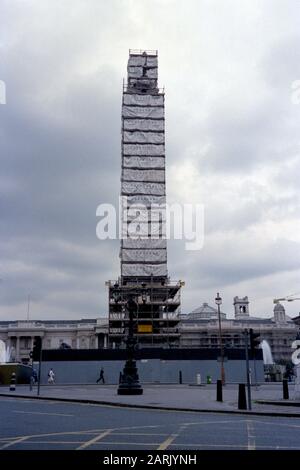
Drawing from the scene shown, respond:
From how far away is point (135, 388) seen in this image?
2936 centimetres

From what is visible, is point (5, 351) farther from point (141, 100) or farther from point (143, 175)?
point (141, 100)

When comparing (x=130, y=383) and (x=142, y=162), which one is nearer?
(x=130, y=383)

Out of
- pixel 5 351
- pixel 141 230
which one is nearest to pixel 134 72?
pixel 141 230

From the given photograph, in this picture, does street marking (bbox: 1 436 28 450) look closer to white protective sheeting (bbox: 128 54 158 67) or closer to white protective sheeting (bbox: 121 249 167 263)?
white protective sheeting (bbox: 121 249 167 263)

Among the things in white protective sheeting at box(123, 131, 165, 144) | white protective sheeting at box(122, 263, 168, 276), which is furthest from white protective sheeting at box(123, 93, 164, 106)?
white protective sheeting at box(122, 263, 168, 276)

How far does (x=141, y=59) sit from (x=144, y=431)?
3979 inches

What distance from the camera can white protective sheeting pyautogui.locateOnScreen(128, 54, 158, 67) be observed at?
105375mm

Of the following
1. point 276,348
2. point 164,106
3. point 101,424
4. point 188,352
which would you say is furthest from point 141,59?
point 101,424

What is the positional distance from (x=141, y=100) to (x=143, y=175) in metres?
15.5

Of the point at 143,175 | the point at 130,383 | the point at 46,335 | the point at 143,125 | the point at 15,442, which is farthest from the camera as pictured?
the point at 46,335

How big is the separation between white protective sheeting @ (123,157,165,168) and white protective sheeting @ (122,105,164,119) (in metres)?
8.59

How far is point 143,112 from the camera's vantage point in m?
98.7

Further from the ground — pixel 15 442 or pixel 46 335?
pixel 46 335
